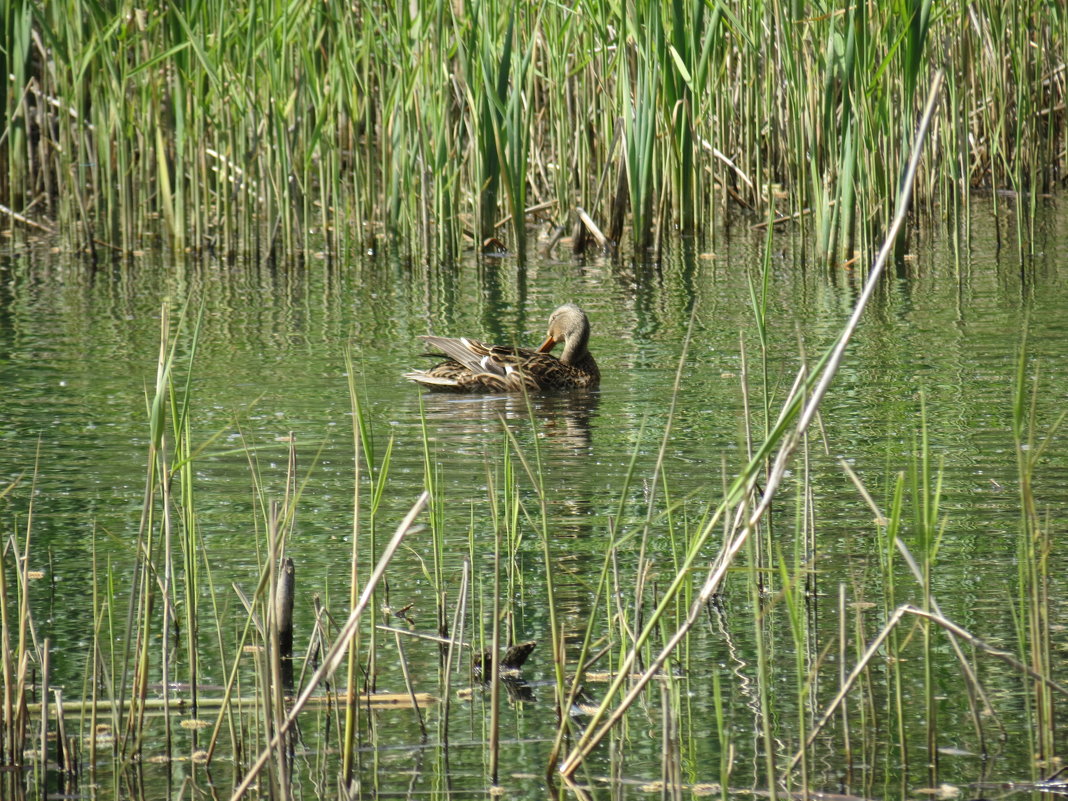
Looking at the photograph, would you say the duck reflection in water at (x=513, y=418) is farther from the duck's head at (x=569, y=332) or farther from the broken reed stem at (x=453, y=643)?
the broken reed stem at (x=453, y=643)

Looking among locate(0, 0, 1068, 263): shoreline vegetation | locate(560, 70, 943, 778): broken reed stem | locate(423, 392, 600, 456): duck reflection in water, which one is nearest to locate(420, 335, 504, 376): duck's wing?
locate(423, 392, 600, 456): duck reflection in water

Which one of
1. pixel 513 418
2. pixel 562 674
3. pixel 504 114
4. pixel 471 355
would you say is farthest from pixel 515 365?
pixel 562 674

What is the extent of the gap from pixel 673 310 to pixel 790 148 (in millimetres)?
1858

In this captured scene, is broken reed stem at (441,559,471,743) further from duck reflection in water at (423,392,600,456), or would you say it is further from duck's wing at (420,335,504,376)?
duck's wing at (420,335,504,376)

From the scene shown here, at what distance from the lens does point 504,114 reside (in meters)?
10.5

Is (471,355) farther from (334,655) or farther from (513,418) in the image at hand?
(334,655)

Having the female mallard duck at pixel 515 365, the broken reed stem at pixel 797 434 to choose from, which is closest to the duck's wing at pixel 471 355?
the female mallard duck at pixel 515 365

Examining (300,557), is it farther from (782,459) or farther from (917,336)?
(917,336)

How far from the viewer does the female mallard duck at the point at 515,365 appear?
791cm

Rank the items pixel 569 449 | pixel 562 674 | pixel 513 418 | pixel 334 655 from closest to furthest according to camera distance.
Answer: pixel 334 655 < pixel 562 674 < pixel 569 449 < pixel 513 418

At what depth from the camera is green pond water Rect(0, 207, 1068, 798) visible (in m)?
3.43

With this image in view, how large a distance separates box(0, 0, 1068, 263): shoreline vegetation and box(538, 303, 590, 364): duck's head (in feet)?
7.28

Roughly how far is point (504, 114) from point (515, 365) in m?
3.09

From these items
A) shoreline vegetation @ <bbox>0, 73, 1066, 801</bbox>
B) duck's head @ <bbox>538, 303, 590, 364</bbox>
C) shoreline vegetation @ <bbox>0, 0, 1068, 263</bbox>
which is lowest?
shoreline vegetation @ <bbox>0, 73, 1066, 801</bbox>
